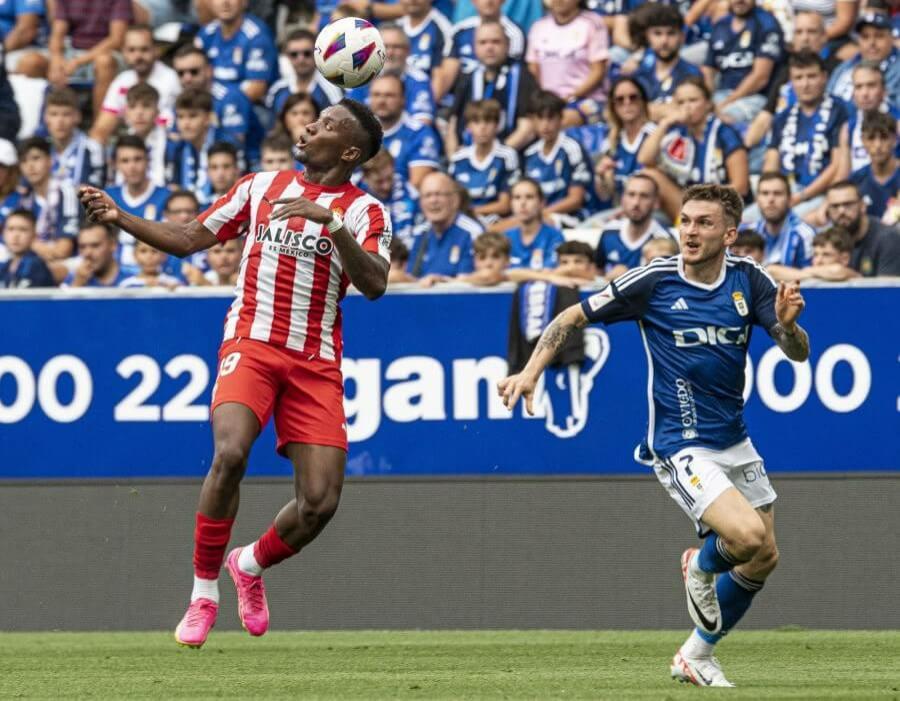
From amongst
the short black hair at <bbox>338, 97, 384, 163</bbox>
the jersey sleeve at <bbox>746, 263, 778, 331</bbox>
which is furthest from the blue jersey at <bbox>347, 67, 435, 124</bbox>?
the jersey sleeve at <bbox>746, 263, 778, 331</bbox>

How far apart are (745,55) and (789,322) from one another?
6748mm

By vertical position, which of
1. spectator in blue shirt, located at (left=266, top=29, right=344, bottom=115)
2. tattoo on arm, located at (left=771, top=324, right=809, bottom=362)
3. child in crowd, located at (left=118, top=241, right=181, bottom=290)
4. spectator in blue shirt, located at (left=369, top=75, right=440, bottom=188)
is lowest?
child in crowd, located at (left=118, top=241, right=181, bottom=290)

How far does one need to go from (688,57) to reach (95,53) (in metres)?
5.22

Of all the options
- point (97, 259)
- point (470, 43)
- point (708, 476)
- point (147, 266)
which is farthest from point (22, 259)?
point (708, 476)

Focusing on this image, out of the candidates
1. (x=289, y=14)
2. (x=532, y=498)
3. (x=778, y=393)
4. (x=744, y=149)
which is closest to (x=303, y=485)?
(x=532, y=498)

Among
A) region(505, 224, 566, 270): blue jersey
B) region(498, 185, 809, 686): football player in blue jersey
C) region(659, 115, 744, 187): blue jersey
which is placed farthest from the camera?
region(659, 115, 744, 187): blue jersey

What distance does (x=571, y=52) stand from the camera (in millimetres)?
13922

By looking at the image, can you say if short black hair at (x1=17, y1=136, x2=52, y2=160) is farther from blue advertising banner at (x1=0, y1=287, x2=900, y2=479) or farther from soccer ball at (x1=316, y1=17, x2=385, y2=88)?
→ soccer ball at (x1=316, y1=17, x2=385, y2=88)

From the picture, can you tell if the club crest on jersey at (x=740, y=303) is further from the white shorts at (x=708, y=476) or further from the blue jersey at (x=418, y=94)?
the blue jersey at (x=418, y=94)

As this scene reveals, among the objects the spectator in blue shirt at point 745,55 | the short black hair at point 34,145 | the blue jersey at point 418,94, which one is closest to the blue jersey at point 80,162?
the short black hair at point 34,145

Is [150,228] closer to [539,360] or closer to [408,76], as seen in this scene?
[539,360]

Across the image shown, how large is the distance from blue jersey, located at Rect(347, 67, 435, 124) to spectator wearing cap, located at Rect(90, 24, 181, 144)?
5.85 feet

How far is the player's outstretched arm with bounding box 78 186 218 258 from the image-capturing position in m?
7.52

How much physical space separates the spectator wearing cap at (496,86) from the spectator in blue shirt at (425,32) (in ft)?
1.20
